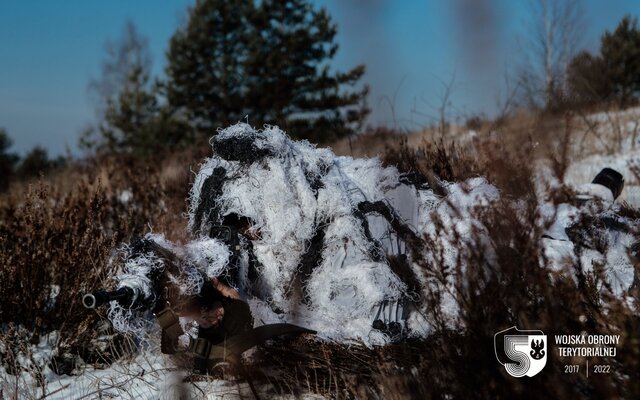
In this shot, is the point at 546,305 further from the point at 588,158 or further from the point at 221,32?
the point at 221,32

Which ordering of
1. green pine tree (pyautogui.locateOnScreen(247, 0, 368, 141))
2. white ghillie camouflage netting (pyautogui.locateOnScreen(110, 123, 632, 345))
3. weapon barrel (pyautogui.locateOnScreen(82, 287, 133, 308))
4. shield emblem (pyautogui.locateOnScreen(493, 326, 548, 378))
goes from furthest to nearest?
1. green pine tree (pyautogui.locateOnScreen(247, 0, 368, 141))
2. white ghillie camouflage netting (pyautogui.locateOnScreen(110, 123, 632, 345))
3. weapon barrel (pyautogui.locateOnScreen(82, 287, 133, 308))
4. shield emblem (pyautogui.locateOnScreen(493, 326, 548, 378))

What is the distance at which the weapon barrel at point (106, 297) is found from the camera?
212 cm

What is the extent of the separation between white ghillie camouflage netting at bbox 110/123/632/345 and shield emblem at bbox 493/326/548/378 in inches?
22.9

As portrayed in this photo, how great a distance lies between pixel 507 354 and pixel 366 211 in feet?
3.65

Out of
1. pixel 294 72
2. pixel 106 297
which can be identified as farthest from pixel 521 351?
pixel 294 72

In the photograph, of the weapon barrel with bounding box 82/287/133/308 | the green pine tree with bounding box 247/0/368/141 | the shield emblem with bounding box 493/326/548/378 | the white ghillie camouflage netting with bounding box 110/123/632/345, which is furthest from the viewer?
the green pine tree with bounding box 247/0/368/141

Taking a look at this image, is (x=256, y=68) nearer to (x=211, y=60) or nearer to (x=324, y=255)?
(x=211, y=60)

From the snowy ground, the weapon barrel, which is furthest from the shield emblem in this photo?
the weapon barrel

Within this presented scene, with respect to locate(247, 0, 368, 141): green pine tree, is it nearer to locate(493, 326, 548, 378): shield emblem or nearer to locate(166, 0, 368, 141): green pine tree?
locate(166, 0, 368, 141): green pine tree

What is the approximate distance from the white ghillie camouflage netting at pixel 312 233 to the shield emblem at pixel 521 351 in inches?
22.9

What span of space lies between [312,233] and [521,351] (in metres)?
1.19

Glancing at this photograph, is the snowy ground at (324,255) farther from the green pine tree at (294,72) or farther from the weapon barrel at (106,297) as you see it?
the green pine tree at (294,72)

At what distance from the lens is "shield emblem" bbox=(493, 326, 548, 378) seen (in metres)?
1.85

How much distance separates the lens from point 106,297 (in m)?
2.18
